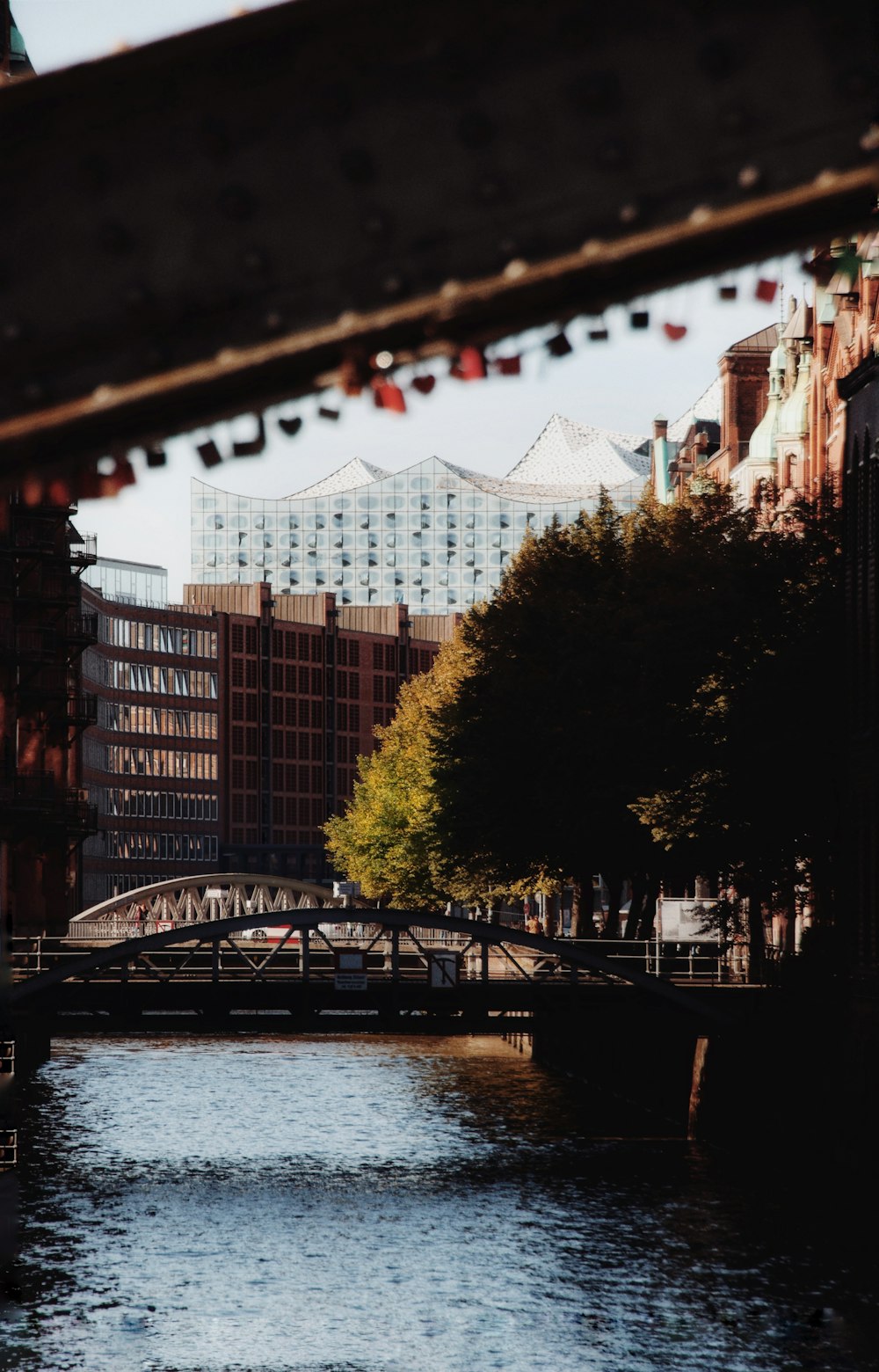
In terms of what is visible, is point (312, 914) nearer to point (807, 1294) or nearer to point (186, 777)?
point (807, 1294)

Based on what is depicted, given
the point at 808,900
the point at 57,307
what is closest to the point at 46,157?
the point at 57,307

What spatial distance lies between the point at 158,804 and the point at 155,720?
6575 millimetres

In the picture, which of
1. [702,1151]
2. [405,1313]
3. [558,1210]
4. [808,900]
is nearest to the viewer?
[405,1313]

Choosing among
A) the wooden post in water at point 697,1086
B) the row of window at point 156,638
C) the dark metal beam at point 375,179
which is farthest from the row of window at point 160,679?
the dark metal beam at point 375,179

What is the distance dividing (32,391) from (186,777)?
568ft

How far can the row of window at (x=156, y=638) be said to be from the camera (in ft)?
550

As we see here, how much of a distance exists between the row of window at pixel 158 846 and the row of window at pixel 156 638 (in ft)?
47.3

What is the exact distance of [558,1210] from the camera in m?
39.6

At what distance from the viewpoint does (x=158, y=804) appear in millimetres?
172250

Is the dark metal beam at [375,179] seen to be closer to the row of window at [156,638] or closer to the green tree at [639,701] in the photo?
the green tree at [639,701]

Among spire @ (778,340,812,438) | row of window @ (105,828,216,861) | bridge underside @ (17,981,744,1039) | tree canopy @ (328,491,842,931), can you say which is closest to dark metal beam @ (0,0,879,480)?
tree canopy @ (328,491,842,931)

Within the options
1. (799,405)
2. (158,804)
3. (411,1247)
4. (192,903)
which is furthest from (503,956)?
(158,804)

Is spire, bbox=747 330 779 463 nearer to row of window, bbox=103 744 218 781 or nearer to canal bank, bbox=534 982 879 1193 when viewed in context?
canal bank, bbox=534 982 879 1193

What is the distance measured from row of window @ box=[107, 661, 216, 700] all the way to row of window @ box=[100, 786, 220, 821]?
7932mm
